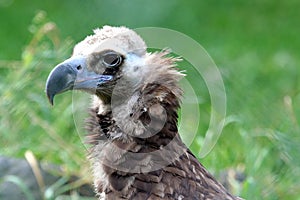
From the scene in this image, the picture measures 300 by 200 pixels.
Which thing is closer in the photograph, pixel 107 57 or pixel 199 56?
pixel 107 57

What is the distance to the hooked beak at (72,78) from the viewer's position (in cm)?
382

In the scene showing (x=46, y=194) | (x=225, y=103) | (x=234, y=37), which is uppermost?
(x=234, y=37)

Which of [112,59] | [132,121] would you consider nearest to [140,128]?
[132,121]

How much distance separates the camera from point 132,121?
3.90m

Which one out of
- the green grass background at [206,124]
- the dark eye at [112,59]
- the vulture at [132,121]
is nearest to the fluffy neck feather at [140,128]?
the vulture at [132,121]

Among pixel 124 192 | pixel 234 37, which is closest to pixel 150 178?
pixel 124 192

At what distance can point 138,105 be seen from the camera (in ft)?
12.9

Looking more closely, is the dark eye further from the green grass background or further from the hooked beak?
the green grass background

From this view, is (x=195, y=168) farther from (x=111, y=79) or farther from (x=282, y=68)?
(x=282, y=68)

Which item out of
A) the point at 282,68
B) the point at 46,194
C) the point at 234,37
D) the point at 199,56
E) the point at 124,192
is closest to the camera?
the point at 124,192

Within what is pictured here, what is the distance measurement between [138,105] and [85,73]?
25 cm

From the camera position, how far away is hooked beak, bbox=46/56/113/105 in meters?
3.82

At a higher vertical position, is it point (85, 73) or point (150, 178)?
point (85, 73)

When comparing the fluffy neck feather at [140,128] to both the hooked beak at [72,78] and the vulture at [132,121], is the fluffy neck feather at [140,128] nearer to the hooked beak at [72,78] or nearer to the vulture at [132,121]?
the vulture at [132,121]
